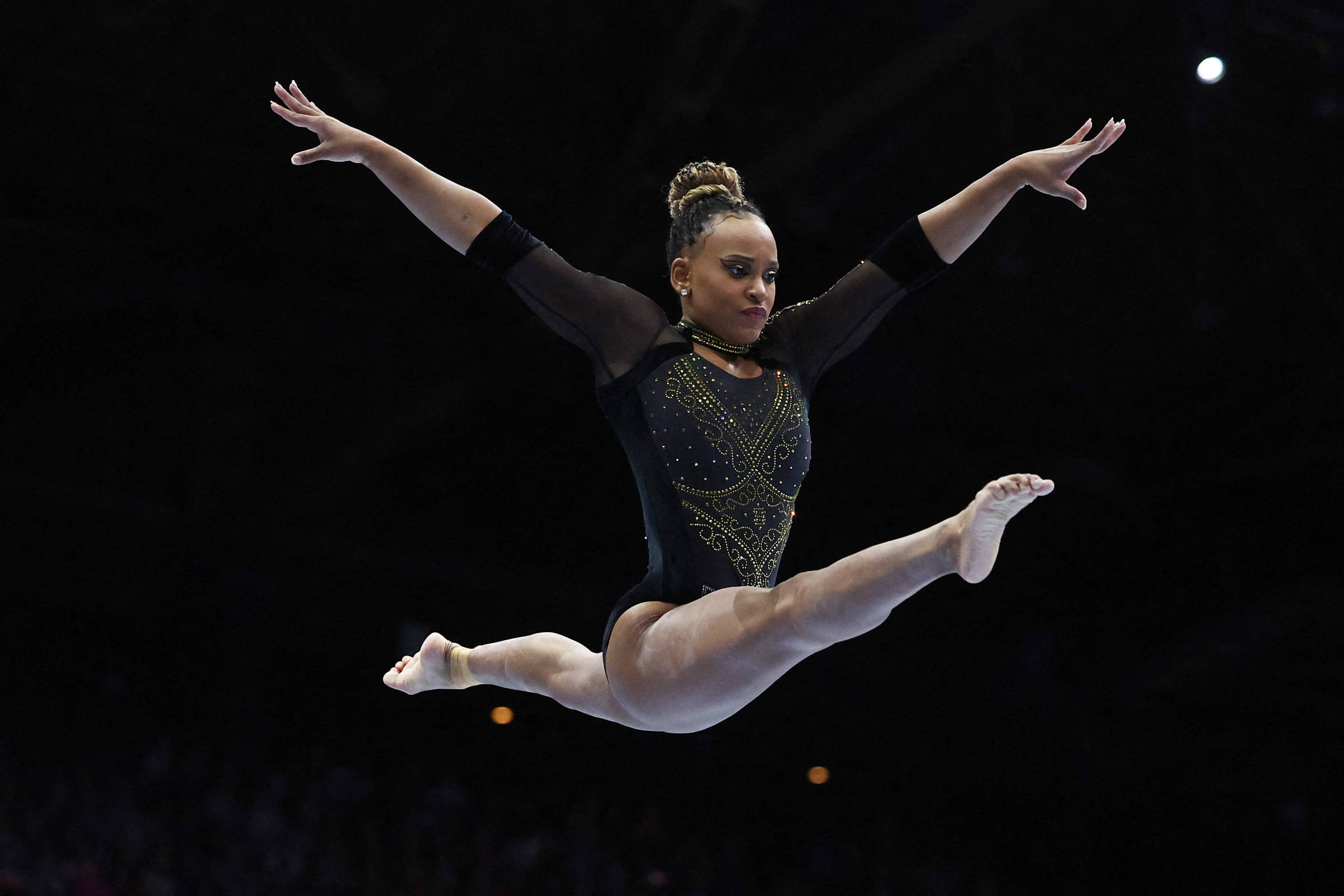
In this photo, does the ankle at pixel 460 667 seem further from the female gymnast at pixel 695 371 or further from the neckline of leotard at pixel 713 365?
the neckline of leotard at pixel 713 365

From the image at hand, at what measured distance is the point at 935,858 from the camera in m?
6.54

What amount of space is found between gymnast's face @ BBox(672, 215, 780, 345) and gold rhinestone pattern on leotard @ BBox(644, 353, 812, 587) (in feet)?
0.32

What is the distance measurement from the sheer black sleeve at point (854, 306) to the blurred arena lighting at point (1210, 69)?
217cm

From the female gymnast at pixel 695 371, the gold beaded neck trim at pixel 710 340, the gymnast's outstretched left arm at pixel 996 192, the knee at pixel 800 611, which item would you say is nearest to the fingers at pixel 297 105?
the female gymnast at pixel 695 371

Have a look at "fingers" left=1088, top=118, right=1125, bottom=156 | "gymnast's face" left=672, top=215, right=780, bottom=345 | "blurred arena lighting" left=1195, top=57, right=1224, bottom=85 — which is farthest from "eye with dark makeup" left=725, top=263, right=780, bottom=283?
"blurred arena lighting" left=1195, top=57, right=1224, bottom=85

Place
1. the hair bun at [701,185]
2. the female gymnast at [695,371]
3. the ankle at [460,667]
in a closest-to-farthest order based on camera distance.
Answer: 1. the female gymnast at [695,371]
2. the hair bun at [701,185]
3. the ankle at [460,667]

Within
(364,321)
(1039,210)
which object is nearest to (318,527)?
(364,321)

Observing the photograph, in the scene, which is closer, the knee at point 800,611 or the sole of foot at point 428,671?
the knee at point 800,611

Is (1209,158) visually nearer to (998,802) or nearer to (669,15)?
(669,15)

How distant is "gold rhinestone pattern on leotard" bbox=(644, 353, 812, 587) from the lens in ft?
7.79

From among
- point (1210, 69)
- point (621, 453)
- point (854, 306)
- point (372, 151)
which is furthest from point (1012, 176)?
point (621, 453)

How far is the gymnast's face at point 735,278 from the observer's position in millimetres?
2471

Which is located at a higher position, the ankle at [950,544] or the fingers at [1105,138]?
the fingers at [1105,138]

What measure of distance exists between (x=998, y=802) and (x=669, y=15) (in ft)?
14.6
